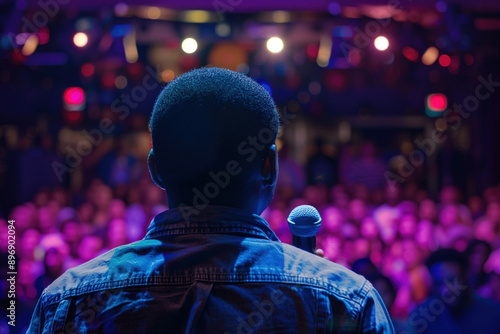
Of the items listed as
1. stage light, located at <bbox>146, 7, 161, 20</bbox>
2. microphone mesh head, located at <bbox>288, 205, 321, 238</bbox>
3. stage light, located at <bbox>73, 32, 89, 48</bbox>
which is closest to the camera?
microphone mesh head, located at <bbox>288, 205, 321, 238</bbox>

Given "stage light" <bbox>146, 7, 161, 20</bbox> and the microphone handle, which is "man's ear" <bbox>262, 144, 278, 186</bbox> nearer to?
the microphone handle

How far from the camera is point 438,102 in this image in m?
9.38

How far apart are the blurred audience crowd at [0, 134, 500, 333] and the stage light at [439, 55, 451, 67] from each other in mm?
1641

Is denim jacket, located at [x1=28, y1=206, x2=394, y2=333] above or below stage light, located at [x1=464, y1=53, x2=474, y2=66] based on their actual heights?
below

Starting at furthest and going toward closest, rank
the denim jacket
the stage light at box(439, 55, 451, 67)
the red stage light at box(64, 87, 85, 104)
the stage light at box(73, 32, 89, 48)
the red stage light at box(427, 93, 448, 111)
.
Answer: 1. the red stage light at box(427, 93, 448, 111)
2. the red stage light at box(64, 87, 85, 104)
3. the stage light at box(439, 55, 451, 67)
4. the stage light at box(73, 32, 89, 48)
5. the denim jacket

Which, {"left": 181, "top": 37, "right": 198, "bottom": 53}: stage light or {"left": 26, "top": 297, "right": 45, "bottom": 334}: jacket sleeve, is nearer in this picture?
{"left": 26, "top": 297, "right": 45, "bottom": 334}: jacket sleeve

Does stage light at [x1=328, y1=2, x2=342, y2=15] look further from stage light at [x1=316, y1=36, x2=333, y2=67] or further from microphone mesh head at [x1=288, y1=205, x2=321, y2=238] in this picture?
microphone mesh head at [x1=288, y1=205, x2=321, y2=238]

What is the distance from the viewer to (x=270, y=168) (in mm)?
902

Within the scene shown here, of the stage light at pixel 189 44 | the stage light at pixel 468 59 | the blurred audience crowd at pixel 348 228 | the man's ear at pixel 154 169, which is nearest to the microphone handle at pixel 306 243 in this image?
the man's ear at pixel 154 169

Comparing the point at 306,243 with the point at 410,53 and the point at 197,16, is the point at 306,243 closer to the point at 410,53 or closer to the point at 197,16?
the point at 197,16

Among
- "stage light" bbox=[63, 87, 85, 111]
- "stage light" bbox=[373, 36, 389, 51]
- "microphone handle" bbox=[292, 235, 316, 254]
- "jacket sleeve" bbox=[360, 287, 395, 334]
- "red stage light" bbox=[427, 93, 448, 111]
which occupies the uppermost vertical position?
"stage light" bbox=[373, 36, 389, 51]

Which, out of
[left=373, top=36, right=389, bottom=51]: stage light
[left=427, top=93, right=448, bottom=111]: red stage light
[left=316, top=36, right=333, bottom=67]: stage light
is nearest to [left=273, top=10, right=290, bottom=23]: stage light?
[left=316, top=36, right=333, bottom=67]: stage light

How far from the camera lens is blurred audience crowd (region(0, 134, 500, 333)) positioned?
393 cm

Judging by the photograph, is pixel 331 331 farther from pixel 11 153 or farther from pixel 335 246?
pixel 11 153
